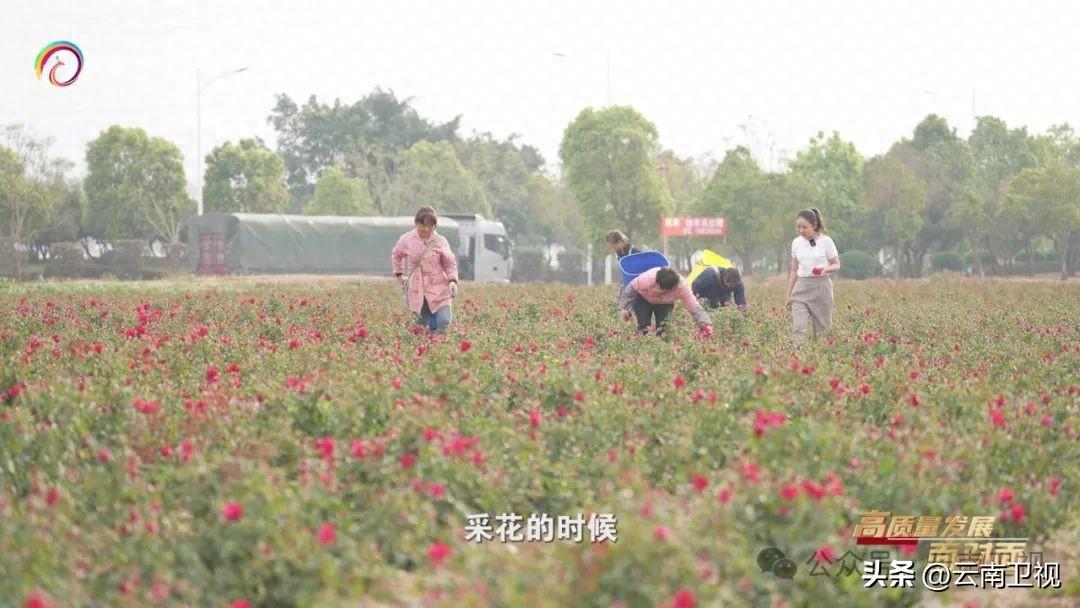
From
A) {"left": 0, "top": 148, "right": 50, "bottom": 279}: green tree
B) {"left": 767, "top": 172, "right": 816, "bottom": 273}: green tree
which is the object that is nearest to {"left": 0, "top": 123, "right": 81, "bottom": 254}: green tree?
{"left": 0, "top": 148, "right": 50, "bottom": 279}: green tree

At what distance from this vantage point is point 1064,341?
36.4 feet

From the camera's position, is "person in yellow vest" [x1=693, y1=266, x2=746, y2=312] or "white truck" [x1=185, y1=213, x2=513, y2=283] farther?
"white truck" [x1=185, y1=213, x2=513, y2=283]

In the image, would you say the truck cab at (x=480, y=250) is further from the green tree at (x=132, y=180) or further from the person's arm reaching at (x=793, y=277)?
the person's arm reaching at (x=793, y=277)

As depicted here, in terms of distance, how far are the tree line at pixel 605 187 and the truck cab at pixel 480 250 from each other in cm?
310

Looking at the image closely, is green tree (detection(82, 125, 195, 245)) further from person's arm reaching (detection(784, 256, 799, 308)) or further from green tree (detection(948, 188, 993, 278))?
person's arm reaching (detection(784, 256, 799, 308))

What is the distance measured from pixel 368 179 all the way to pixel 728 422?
213 feet

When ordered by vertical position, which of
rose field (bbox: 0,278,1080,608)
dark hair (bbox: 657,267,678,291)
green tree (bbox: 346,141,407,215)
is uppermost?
green tree (bbox: 346,141,407,215)

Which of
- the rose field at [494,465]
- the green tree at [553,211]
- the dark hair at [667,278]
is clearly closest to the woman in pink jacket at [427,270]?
the rose field at [494,465]

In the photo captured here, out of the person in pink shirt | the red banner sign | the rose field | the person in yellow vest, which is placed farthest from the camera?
the red banner sign

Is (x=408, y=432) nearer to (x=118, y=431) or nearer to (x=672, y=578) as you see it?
(x=118, y=431)

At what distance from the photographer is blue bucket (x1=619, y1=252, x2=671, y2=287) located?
1205cm

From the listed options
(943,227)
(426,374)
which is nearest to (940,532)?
(426,374)

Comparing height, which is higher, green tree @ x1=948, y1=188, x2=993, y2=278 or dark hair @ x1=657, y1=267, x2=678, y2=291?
green tree @ x1=948, y1=188, x2=993, y2=278

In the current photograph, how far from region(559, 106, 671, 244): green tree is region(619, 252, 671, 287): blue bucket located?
114 ft
